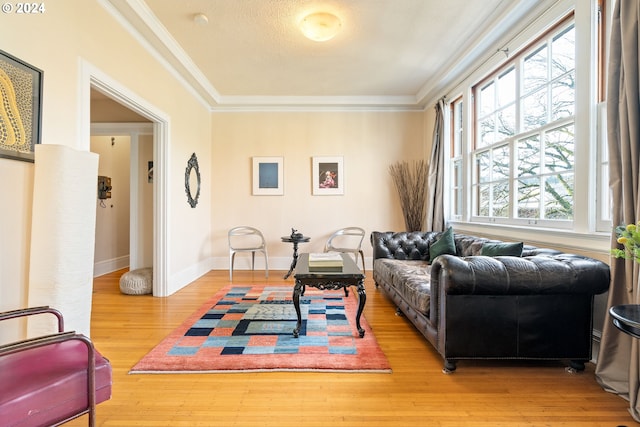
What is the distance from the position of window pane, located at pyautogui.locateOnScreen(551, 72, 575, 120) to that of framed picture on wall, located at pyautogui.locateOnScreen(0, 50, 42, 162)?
3873 mm

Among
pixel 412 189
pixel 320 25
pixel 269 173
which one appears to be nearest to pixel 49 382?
pixel 320 25

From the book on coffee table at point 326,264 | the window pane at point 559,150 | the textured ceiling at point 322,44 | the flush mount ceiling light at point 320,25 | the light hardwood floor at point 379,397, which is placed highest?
the textured ceiling at point 322,44

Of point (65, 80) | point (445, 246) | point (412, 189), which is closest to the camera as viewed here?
point (65, 80)

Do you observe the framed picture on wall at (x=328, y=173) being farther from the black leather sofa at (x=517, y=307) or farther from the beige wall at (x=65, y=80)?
the black leather sofa at (x=517, y=307)

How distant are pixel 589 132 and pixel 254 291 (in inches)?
144

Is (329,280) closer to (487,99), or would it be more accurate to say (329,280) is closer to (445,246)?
(445,246)

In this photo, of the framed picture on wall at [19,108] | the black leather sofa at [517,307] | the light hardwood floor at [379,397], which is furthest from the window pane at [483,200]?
the framed picture on wall at [19,108]

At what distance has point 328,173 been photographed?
528cm

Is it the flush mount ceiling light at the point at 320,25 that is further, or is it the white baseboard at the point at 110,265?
the white baseboard at the point at 110,265

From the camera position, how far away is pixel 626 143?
1758 millimetres

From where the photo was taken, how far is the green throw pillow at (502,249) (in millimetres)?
2379

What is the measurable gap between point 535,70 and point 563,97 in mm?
510

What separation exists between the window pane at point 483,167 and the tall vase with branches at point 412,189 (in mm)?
1343

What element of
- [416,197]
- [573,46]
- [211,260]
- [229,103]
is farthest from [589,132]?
[211,260]
